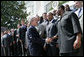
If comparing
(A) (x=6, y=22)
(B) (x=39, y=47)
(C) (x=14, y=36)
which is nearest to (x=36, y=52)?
(B) (x=39, y=47)

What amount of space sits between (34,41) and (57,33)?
2.64ft

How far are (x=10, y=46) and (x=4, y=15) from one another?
21945mm

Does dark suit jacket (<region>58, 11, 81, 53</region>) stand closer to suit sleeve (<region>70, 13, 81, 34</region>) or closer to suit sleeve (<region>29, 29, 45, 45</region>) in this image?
suit sleeve (<region>70, 13, 81, 34</region>)

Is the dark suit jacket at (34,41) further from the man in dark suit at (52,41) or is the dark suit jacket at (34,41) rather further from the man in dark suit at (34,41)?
the man in dark suit at (52,41)

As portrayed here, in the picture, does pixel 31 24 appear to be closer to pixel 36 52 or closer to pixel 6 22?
pixel 36 52

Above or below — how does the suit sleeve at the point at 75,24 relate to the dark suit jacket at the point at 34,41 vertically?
above

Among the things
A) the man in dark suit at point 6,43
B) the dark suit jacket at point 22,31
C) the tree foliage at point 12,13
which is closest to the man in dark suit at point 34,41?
the dark suit jacket at point 22,31

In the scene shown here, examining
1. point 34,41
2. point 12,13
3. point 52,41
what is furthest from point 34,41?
point 12,13

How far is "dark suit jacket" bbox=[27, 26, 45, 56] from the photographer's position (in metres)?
10.2

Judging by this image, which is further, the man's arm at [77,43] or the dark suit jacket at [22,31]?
the dark suit jacket at [22,31]

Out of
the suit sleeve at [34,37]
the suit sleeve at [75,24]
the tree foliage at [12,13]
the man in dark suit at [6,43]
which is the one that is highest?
the tree foliage at [12,13]

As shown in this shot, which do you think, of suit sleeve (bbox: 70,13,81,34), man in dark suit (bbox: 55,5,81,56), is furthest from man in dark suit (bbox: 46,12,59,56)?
suit sleeve (bbox: 70,13,81,34)

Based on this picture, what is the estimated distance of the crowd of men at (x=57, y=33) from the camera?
7590 millimetres

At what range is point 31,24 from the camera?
1016 centimetres
